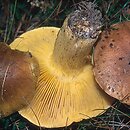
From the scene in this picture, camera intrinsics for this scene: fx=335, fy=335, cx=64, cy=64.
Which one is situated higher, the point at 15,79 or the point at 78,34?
the point at 78,34

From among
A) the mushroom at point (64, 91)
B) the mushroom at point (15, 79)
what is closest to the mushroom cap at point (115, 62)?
the mushroom at point (64, 91)

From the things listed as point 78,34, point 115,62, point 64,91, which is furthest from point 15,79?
point 115,62

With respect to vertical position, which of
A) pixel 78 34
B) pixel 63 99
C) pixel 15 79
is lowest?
pixel 63 99

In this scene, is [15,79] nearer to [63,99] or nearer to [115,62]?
[63,99]

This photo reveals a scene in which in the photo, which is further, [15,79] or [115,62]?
[115,62]

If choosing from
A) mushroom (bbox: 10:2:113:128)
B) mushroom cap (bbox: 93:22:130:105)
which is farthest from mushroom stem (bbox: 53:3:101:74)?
mushroom cap (bbox: 93:22:130:105)

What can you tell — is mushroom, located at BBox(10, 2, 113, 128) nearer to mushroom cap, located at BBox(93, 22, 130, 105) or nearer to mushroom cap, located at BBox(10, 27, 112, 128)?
mushroom cap, located at BBox(10, 27, 112, 128)
